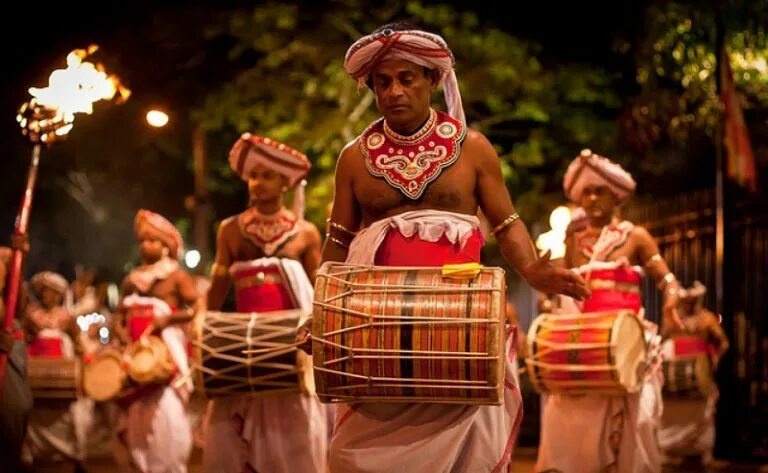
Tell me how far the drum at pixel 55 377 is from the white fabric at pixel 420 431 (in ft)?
22.9

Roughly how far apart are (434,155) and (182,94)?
1322 cm

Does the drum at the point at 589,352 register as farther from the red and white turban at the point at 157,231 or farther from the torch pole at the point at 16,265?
the torch pole at the point at 16,265

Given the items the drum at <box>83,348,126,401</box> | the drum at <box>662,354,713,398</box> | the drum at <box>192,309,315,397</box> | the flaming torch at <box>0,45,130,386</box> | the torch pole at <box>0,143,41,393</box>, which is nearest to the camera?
the torch pole at <box>0,143,41,393</box>

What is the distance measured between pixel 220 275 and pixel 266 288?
0.37 m

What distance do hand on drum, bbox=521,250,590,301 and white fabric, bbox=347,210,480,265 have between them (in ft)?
1.09

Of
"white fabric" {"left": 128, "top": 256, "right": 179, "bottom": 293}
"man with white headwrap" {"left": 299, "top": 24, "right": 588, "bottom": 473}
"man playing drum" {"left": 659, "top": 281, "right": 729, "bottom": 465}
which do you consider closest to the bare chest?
"man with white headwrap" {"left": 299, "top": 24, "right": 588, "bottom": 473}

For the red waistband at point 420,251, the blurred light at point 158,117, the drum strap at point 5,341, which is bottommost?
the drum strap at point 5,341

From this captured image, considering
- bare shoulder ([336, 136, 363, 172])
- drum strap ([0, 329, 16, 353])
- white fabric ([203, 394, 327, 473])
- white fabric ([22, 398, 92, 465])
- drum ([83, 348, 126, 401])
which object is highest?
bare shoulder ([336, 136, 363, 172])

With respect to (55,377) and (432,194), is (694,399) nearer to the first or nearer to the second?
(55,377)

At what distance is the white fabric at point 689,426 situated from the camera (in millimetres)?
14500

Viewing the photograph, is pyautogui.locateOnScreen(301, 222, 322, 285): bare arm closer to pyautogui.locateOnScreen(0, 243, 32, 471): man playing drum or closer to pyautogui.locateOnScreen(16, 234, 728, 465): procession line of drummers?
pyautogui.locateOnScreen(16, 234, 728, 465): procession line of drummers

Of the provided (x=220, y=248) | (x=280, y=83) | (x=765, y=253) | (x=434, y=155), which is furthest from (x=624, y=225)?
(x=280, y=83)

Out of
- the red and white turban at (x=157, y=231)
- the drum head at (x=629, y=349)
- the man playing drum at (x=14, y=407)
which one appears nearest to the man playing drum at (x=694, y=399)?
the drum head at (x=629, y=349)

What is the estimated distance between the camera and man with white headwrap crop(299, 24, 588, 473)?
5.36m
